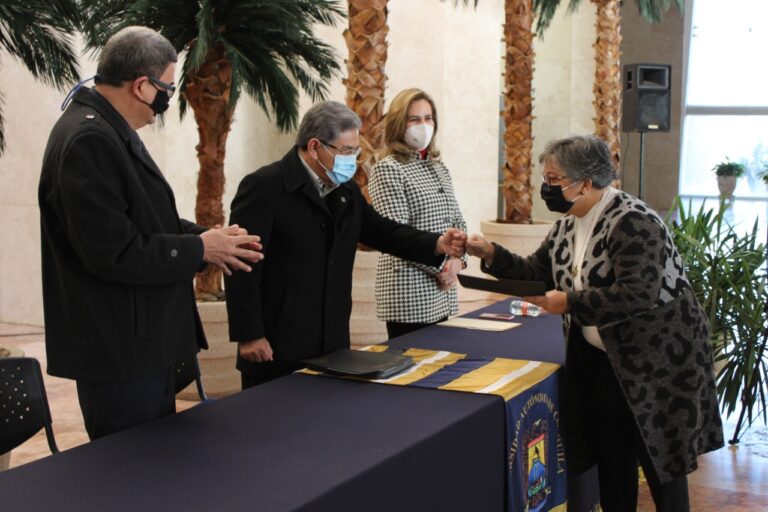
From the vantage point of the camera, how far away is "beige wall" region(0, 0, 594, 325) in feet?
24.3

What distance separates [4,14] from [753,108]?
16799mm

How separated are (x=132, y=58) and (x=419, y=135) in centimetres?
165

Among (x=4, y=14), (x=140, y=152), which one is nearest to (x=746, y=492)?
(x=140, y=152)

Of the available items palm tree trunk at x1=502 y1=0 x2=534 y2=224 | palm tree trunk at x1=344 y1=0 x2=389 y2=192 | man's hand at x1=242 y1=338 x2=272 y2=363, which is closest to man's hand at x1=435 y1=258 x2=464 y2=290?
man's hand at x1=242 y1=338 x2=272 y2=363

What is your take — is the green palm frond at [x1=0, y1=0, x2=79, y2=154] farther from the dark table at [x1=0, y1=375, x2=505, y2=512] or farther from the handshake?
the dark table at [x1=0, y1=375, x2=505, y2=512]

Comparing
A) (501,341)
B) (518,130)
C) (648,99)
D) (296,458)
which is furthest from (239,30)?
(648,99)

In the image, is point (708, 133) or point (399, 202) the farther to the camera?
point (708, 133)

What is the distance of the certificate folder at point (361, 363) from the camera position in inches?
109

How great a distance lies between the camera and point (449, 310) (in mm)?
3914

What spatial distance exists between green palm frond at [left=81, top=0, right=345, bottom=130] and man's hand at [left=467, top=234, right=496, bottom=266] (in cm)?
227

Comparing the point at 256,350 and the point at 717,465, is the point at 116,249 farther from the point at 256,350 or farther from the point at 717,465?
the point at 717,465

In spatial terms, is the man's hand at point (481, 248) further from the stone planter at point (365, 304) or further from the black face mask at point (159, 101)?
the stone planter at point (365, 304)

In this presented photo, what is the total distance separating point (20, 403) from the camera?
2555 millimetres

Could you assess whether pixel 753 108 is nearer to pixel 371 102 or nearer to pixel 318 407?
pixel 371 102
